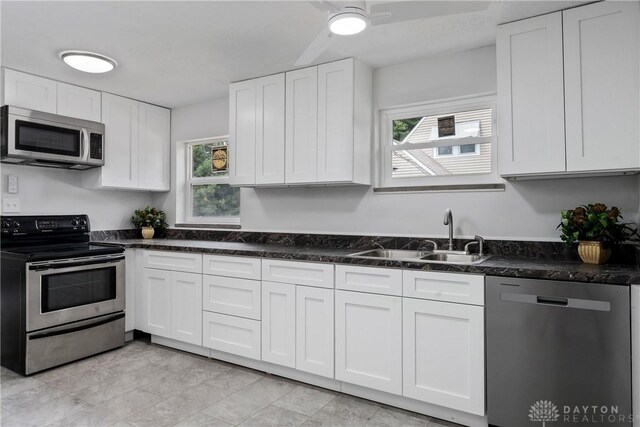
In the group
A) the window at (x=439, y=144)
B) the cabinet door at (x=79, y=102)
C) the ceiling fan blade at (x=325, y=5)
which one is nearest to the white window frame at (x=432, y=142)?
the window at (x=439, y=144)

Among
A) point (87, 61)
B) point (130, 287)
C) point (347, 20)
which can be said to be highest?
point (87, 61)

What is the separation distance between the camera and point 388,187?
299 cm

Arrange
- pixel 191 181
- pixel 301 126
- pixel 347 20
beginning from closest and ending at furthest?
pixel 347 20
pixel 301 126
pixel 191 181

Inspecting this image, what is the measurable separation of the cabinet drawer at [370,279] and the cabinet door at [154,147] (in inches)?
99.3

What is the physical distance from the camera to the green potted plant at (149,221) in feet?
13.2

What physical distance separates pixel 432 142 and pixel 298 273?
1.36 meters

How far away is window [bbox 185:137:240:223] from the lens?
3947mm

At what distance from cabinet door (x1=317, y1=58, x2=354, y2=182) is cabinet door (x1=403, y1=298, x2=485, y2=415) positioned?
1082 millimetres

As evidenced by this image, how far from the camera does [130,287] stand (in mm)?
3445

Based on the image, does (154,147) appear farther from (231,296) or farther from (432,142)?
(432,142)

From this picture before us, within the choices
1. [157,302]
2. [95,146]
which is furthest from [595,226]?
[95,146]

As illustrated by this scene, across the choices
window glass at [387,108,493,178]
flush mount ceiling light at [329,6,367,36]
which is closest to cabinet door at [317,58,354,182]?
window glass at [387,108,493,178]

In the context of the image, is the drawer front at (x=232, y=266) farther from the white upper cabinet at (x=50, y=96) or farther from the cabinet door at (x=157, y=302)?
the white upper cabinet at (x=50, y=96)

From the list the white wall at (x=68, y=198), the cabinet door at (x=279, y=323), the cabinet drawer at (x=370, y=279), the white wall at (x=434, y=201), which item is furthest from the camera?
the white wall at (x=68, y=198)
